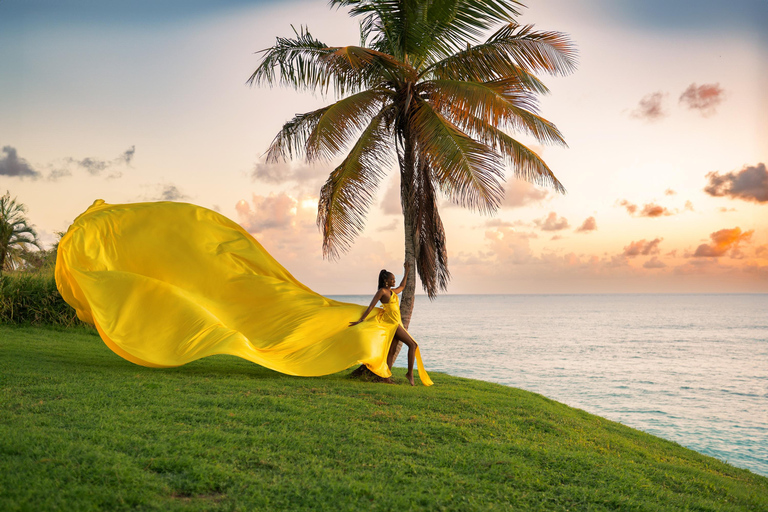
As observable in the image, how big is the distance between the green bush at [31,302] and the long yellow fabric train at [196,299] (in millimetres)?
6758

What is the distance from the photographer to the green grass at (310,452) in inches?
167

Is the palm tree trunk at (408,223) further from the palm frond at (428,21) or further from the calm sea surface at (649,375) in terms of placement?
the calm sea surface at (649,375)

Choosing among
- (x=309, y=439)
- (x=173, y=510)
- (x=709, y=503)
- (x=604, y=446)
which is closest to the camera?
(x=173, y=510)

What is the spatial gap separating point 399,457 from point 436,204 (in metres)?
7.16

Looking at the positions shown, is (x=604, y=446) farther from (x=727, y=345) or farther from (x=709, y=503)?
(x=727, y=345)

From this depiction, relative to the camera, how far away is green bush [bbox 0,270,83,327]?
50.1 feet

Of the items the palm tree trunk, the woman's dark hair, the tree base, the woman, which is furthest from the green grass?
the palm tree trunk

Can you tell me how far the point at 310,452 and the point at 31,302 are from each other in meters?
14.4

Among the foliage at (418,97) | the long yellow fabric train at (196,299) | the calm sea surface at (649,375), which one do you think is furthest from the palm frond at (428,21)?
the calm sea surface at (649,375)

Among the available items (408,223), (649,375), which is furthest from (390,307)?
(649,375)

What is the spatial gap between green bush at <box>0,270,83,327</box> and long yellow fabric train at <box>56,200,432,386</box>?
6.76m

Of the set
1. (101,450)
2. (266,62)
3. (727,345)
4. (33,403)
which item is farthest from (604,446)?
(727,345)

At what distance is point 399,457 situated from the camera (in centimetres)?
544

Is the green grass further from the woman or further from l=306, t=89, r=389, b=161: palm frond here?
l=306, t=89, r=389, b=161: palm frond
